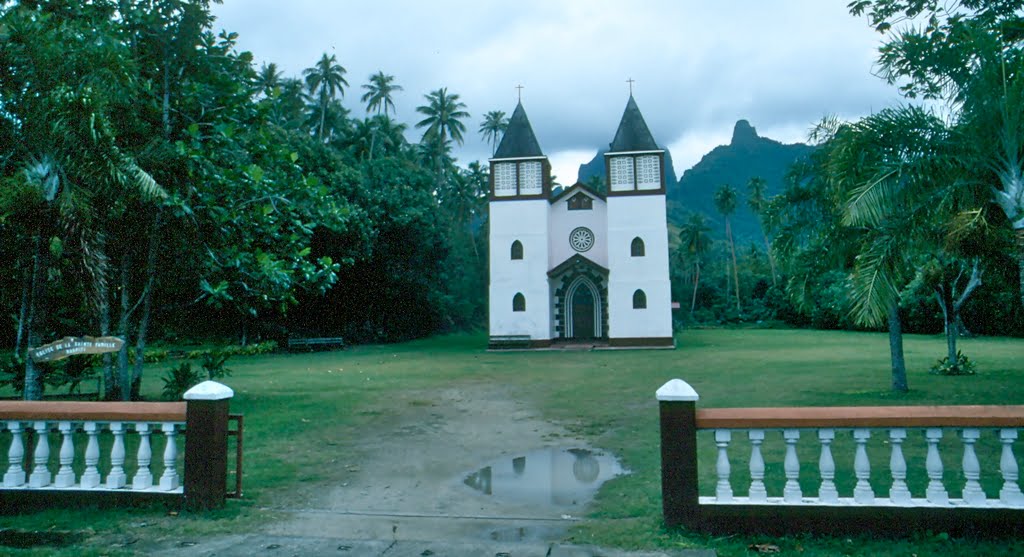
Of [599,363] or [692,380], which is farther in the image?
[599,363]

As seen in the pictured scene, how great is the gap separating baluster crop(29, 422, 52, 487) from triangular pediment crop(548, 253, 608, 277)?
26152 millimetres

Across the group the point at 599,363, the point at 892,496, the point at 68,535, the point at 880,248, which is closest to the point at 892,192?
the point at 880,248

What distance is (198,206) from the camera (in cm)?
1082

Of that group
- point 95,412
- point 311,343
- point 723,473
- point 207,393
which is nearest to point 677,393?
point 723,473

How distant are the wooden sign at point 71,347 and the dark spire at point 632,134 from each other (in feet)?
85.2

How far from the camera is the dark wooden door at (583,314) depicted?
110 ft

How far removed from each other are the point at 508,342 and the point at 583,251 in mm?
6439

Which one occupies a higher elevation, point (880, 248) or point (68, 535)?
point (880, 248)

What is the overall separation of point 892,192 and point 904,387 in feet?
20.5

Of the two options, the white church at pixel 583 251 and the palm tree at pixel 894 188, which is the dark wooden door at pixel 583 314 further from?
the palm tree at pixel 894 188

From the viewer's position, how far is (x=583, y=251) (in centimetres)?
3341

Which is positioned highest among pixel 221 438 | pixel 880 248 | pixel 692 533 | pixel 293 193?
pixel 293 193

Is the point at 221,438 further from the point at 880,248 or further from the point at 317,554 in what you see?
the point at 880,248

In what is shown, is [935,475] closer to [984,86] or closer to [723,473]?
[723,473]
